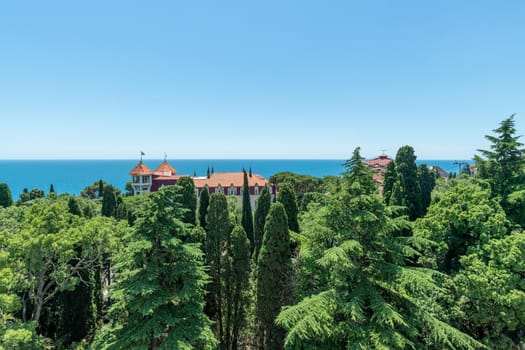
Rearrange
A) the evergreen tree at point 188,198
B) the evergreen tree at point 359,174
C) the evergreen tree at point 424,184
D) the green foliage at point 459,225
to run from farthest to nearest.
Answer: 1. the evergreen tree at point 424,184
2. the evergreen tree at point 188,198
3. the green foliage at point 459,225
4. the evergreen tree at point 359,174

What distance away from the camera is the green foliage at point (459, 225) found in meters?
10.7

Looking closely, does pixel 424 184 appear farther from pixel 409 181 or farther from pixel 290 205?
pixel 290 205

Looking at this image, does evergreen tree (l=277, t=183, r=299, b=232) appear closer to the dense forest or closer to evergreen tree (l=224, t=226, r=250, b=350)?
the dense forest

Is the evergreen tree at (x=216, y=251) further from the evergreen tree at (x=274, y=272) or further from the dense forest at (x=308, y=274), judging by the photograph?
the evergreen tree at (x=274, y=272)

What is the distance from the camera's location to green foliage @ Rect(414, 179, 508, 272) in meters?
10.7

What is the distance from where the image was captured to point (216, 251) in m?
14.1

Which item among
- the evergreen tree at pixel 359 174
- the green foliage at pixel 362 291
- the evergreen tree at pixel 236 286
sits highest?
the evergreen tree at pixel 359 174

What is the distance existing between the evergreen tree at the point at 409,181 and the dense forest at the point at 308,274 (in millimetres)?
8844

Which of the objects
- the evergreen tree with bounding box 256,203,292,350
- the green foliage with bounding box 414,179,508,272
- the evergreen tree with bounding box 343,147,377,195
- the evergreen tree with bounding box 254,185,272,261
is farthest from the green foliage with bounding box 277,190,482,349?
the evergreen tree with bounding box 254,185,272,261

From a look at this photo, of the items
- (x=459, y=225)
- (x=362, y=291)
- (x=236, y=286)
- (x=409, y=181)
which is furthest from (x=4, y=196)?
(x=459, y=225)

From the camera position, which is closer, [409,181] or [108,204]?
[409,181]

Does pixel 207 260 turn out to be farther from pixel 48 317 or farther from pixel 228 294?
pixel 48 317

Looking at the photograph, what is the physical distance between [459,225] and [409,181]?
13843 mm

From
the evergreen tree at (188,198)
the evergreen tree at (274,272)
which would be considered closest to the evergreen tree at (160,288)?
the evergreen tree at (274,272)
